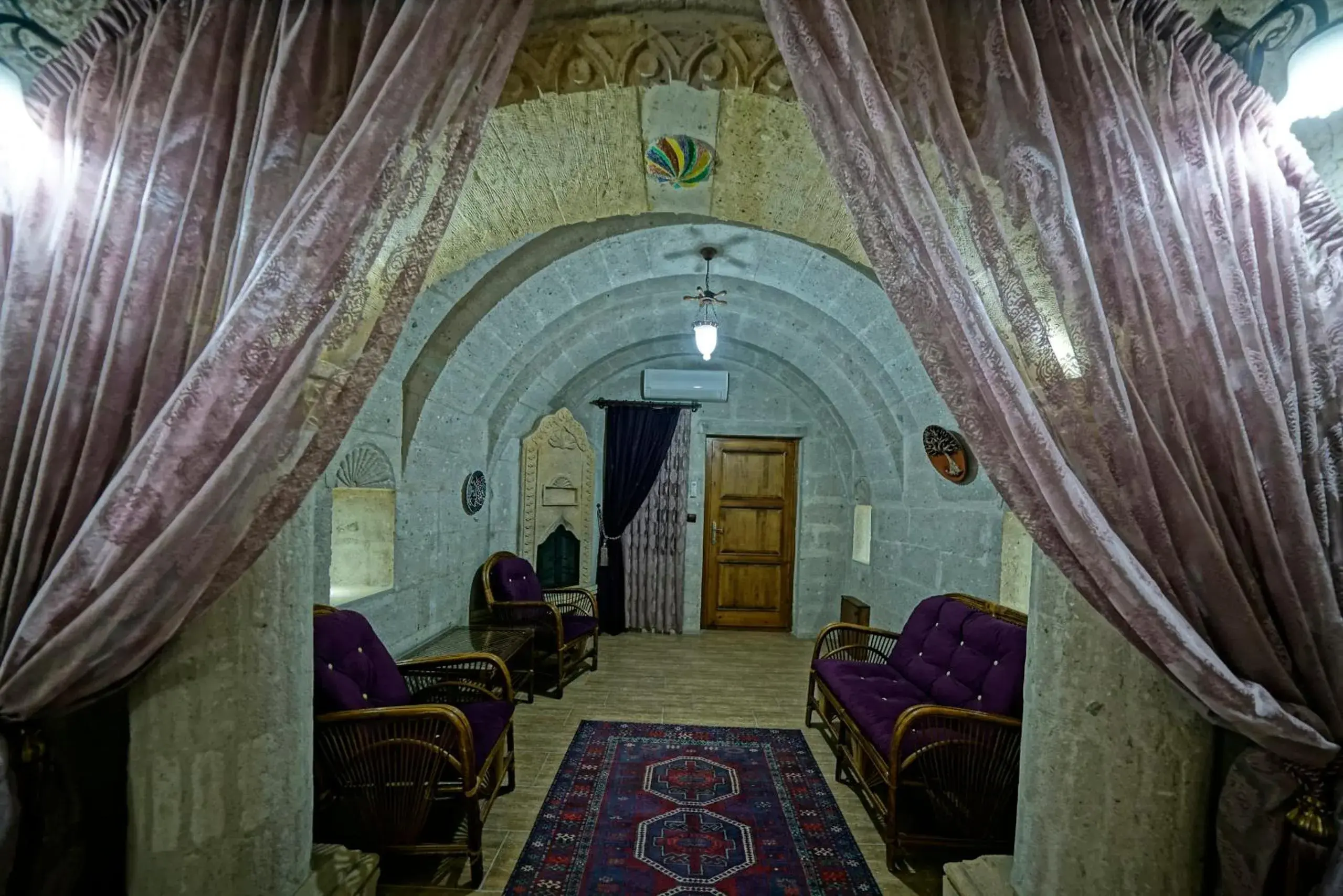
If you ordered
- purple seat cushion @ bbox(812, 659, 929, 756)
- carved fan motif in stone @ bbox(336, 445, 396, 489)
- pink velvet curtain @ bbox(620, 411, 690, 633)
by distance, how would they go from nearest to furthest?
1. purple seat cushion @ bbox(812, 659, 929, 756)
2. carved fan motif in stone @ bbox(336, 445, 396, 489)
3. pink velvet curtain @ bbox(620, 411, 690, 633)

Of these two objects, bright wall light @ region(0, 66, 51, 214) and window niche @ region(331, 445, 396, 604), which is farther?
window niche @ region(331, 445, 396, 604)

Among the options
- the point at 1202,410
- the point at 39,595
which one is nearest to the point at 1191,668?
the point at 1202,410

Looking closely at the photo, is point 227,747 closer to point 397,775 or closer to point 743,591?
point 397,775

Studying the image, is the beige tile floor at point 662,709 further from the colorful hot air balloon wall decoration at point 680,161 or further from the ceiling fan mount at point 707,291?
the ceiling fan mount at point 707,291

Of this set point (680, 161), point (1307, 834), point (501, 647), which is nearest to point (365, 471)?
point (501, 647)

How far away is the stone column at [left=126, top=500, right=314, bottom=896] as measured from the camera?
50.3 inches

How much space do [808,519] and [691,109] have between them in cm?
530

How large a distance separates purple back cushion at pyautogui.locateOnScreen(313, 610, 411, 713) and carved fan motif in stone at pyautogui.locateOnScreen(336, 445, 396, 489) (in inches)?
35.3

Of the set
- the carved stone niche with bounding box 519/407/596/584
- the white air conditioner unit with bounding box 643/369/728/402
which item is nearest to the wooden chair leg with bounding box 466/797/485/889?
the carved stone niche with bounding box 519/407/596/584

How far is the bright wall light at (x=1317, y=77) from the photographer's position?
1.28 m

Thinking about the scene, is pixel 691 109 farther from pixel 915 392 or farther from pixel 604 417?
pixel 604 417

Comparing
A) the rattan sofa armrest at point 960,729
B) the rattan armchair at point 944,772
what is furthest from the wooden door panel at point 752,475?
the rattan sofa armrest at point 960,729

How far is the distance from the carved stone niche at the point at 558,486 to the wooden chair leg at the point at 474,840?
3.68 meters

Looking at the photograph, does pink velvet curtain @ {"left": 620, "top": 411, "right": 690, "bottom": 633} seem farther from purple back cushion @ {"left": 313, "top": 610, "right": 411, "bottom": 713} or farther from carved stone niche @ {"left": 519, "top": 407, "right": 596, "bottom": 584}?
purple back cushion @ {"left": 313, "top": 610, "right": 411, "bottom": 713}
